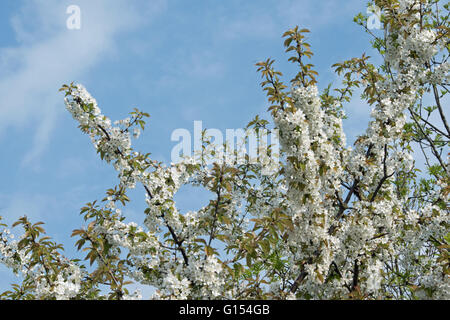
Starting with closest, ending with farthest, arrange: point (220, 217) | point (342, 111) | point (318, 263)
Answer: point (318, 263)
point (220, 217)
point (342, 111)

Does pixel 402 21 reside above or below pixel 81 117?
above

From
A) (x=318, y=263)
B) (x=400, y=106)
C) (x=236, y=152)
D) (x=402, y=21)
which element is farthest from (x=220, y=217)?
(x=402, y=21)

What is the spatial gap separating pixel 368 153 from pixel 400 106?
777 millimetres

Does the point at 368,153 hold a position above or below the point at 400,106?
below

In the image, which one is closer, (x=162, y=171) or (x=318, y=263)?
(x=318, y=263)

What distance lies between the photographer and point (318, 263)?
179 inches

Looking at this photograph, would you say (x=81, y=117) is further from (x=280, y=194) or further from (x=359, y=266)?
(x=359, y=266)

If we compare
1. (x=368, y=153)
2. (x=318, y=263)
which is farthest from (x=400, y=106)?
(x=318, y=263)

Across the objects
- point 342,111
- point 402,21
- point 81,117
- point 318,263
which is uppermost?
point 402,21
